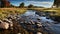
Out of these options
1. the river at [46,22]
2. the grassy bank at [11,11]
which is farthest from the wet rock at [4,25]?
the river at [46,22]

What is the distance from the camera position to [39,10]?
64.1 inches

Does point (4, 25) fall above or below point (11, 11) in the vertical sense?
below

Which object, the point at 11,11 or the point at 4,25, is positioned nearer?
the point at 4,25

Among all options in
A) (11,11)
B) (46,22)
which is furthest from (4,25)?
(46,22)

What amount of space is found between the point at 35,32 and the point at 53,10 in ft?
A: 1.36

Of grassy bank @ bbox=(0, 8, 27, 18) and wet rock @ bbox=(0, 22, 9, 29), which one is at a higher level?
grassy bank @ bbox=(0, 8, 27, 18)

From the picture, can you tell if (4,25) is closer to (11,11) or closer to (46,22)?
(11,11)

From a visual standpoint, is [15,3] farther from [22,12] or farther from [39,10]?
[39,10]

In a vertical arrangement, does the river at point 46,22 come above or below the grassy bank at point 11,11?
below

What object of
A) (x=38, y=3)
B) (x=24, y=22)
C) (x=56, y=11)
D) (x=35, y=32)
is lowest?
(x=35, y=32)

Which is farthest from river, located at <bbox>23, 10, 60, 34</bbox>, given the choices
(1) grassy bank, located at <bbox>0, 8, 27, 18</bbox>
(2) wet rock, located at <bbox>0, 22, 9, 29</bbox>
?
(2) wet rock, located at <bbox>0, 22, 9, 29</bbox>

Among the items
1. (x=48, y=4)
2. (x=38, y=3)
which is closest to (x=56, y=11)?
(x=48, y=4)

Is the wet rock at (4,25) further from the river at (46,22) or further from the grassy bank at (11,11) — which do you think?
the river at (46,22)

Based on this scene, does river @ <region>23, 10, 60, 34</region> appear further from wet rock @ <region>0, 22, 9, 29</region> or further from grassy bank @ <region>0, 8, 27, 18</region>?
wet rock @ <region>0, 22, 9, 29</region>
